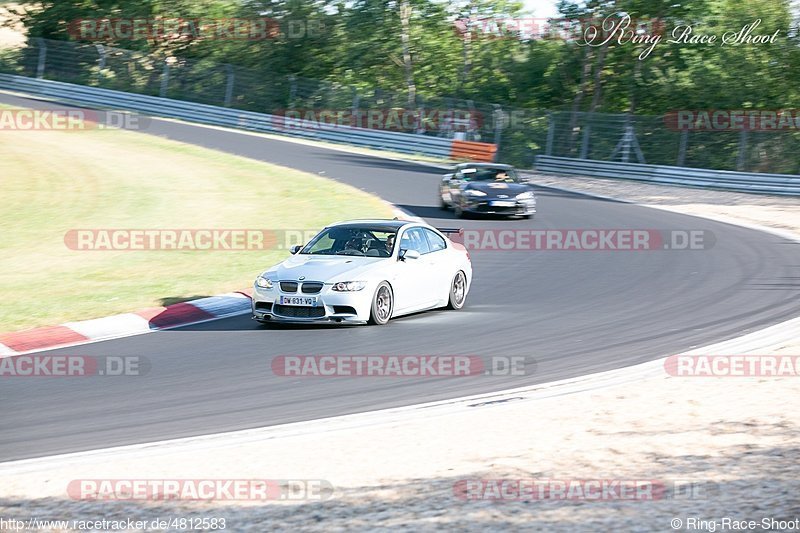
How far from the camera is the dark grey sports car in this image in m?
24.5

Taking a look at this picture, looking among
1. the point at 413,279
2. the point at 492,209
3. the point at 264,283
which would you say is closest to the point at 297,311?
the point at 264,283

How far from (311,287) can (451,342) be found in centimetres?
199

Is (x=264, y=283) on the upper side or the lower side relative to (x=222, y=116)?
lower

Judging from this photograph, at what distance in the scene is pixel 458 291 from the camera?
48.0ft

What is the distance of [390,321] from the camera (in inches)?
533

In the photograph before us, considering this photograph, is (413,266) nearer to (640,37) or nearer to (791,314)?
(791,314)

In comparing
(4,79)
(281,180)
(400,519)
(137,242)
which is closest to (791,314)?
(400,519)

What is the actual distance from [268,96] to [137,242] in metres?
28.4

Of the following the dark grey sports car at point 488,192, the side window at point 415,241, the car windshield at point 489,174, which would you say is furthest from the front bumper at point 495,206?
the side window at point 415,241

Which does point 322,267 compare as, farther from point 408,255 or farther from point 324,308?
point 408,255

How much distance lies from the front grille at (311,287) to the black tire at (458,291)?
235cm

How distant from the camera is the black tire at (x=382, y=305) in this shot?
1296 cm

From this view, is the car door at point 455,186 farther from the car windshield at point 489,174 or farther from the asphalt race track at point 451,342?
the asphalt race track at point 451,342

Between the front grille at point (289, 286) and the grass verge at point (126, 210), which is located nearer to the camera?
the front grille at point (289, 286)
